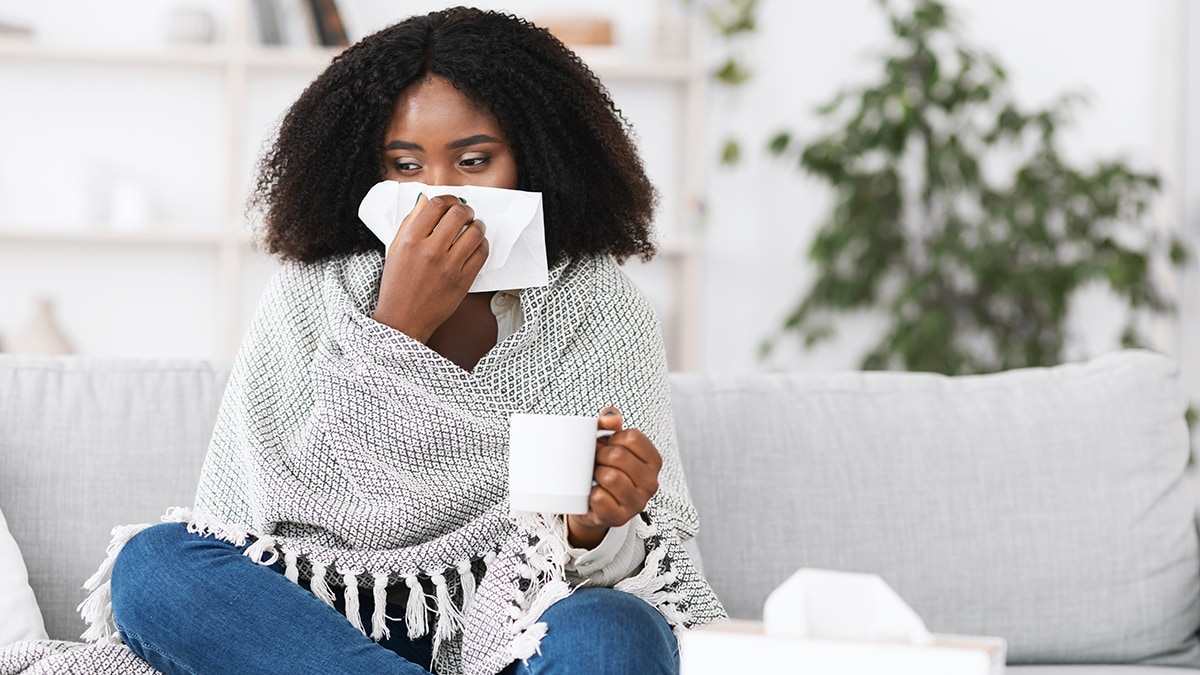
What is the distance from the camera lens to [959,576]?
5.14 ft

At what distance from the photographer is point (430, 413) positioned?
1249mm

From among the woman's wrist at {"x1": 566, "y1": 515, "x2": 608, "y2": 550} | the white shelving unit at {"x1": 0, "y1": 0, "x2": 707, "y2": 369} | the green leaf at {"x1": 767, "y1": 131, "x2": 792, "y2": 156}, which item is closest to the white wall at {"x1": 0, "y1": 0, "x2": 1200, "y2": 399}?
the white shelving unit at {"x1": 0, "y1": 0, "x2": 707, "y2": 369}

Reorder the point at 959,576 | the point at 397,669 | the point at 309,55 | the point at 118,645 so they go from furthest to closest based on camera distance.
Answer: the point at 309,55, the point at 959,576, the point at 118,645, the point at 397,669

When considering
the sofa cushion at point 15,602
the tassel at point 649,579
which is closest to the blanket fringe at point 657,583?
the tassel at point 649,579

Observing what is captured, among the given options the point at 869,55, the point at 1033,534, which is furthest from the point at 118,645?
the point at 869,55

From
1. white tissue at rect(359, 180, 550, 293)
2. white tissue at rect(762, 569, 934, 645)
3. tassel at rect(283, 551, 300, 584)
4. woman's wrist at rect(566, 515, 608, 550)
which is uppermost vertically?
white tissue at rect(359, 180, 550, 293)

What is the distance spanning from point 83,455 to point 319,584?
448mm

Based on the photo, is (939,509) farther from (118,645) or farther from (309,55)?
(309,55)

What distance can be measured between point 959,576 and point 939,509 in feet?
0.27

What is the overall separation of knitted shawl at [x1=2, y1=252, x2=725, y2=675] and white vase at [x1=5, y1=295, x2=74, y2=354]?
5.38 feet

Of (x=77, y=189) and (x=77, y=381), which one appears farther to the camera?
(x=77, y=189)

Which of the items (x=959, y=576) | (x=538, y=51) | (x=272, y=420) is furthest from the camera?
(x=959, y=576)

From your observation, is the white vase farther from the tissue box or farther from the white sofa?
the tissue box

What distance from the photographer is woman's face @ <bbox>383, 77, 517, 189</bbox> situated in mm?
1363
